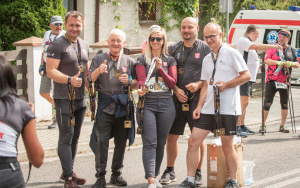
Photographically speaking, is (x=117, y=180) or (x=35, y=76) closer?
(x=117, y=180)

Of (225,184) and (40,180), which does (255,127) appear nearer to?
(225,184)

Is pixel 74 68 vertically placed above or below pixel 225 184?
above

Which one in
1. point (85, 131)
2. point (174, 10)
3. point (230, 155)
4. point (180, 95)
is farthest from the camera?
point (174, 10)

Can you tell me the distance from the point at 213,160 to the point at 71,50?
2128 mm

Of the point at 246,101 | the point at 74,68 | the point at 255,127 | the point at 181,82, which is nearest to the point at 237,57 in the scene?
the point at 181,82

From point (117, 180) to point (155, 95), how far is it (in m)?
1.20

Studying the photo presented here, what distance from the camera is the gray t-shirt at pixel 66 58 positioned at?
20.1 feet

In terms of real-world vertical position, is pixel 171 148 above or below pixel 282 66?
below

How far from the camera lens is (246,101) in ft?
33.0

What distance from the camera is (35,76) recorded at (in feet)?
33.9

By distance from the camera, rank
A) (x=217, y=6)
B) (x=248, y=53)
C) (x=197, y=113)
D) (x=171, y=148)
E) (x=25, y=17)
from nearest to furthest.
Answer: (x=197, y=113)
(x=171, y=148)
(x=248, y=53)
(x=25, y=17)
(x=217, y=6)

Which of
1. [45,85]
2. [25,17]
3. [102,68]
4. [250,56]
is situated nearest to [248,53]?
[250,56]

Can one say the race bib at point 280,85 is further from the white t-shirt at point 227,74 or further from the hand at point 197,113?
the hand at point 197,113

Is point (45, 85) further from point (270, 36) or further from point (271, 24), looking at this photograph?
point (271, 24)
